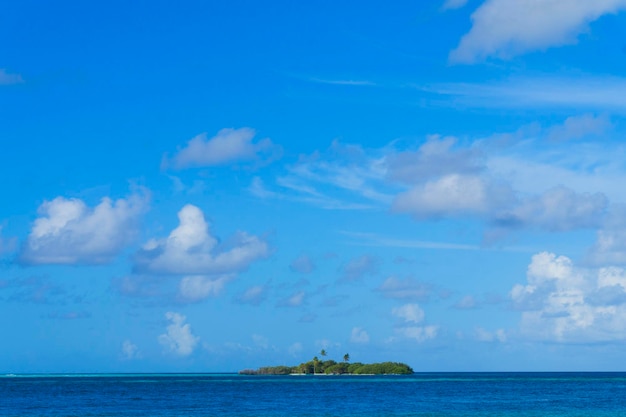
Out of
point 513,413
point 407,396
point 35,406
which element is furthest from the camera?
point 407,396

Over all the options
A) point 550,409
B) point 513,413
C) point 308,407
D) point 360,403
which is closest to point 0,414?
point 308,407

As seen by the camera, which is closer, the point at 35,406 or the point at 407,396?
the point at 35,406

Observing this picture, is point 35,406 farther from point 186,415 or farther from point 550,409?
point 550,409

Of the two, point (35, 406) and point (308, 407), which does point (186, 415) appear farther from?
point (35, 406)

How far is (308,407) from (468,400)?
2984cm

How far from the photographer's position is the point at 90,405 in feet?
371

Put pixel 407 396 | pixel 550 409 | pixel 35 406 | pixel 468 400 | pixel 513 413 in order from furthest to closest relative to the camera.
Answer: pixel 407 396 < pixel 468 400 < pixel 35 406 < pixel 550 409 < pixel 513 413

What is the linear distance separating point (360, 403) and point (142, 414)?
110 ft

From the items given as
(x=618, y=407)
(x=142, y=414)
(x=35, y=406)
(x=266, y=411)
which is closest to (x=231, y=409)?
(x=266, y=411)

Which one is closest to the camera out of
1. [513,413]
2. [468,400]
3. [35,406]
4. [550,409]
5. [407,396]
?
[513,413]

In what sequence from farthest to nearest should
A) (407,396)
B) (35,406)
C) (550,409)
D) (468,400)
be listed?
(407,396) < (468,400) < (35,406) < (550,409)

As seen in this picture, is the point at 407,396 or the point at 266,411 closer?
the point at 266,411

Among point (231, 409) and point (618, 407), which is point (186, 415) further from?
point (618, 407)

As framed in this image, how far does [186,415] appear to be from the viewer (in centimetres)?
9231
